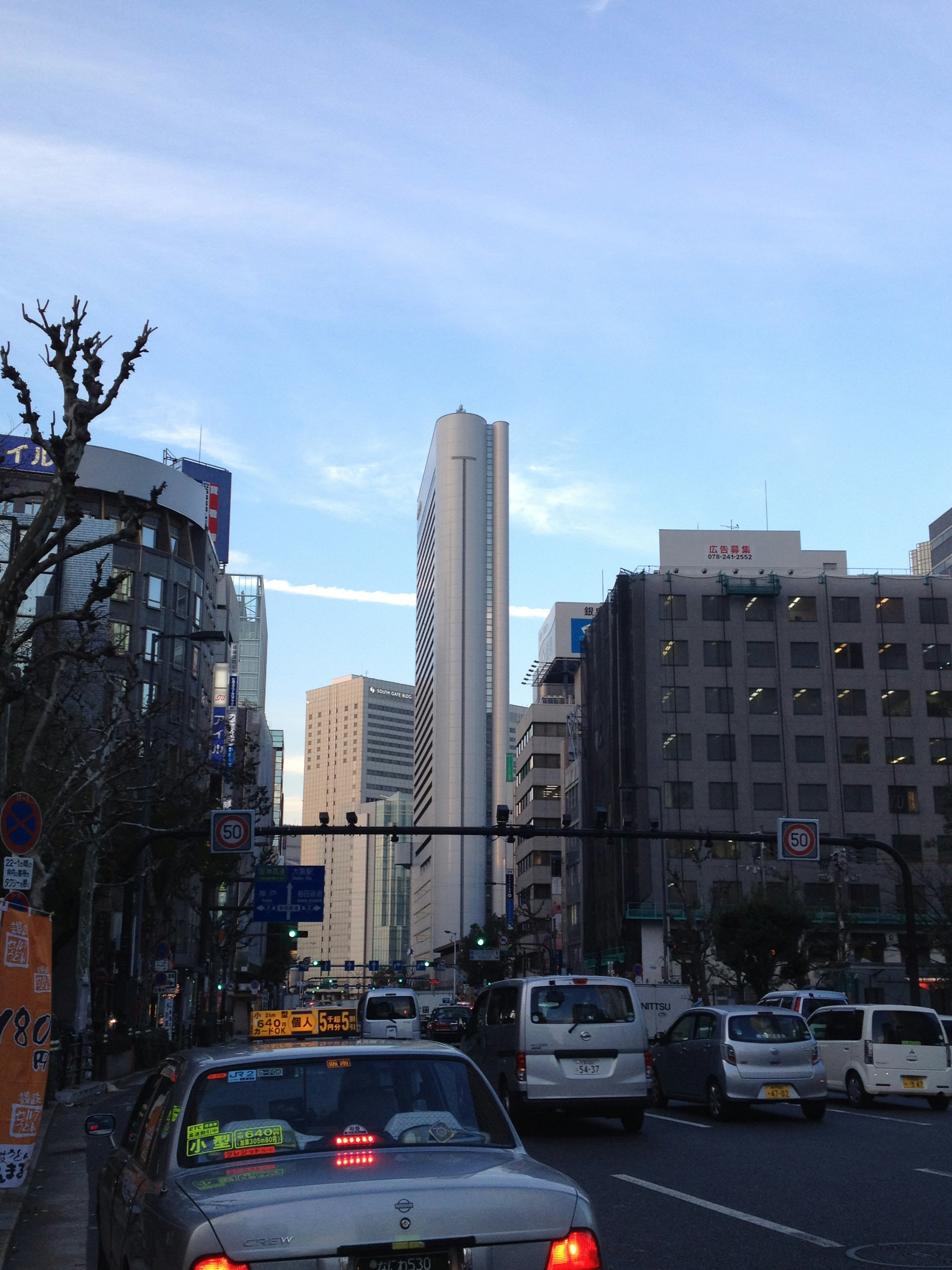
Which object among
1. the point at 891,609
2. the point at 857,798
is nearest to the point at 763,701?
the point at 857,798

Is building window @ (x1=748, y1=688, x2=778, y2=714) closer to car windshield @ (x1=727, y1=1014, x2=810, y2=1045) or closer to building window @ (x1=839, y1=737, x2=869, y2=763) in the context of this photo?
building window @ (x1=839, y1=737, x2=869, y2=763)

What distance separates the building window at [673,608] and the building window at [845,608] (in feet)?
32.2

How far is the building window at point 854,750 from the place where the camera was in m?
83.1

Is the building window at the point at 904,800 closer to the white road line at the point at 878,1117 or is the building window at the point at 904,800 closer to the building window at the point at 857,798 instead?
the building window at the point at 857,798

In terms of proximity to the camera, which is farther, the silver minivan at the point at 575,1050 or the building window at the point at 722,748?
the building window at the point at 722,748

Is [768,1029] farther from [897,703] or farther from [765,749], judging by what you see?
[897,703]

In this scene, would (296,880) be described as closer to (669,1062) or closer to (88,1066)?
(88,1066)

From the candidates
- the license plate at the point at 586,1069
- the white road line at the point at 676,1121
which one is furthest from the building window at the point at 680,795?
the license plate at the point at 586,1069

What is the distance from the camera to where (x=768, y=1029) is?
62.3 ft

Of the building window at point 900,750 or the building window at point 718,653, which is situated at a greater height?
the building window at point 718,653

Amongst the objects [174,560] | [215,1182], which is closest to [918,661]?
[174,560]

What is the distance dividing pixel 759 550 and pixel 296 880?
183 feet

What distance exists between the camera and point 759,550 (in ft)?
319

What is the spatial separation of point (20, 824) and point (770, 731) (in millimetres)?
74417
